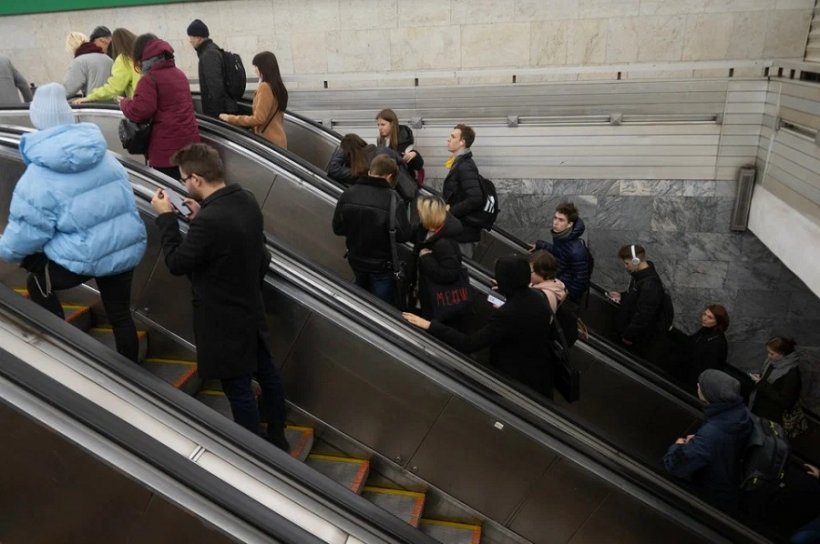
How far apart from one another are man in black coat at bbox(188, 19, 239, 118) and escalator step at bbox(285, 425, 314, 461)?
130 inches

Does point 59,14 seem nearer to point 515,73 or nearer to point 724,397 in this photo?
point 515,73

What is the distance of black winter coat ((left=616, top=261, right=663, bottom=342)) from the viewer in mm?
5523

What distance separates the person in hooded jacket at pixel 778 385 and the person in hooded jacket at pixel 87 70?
669 cm

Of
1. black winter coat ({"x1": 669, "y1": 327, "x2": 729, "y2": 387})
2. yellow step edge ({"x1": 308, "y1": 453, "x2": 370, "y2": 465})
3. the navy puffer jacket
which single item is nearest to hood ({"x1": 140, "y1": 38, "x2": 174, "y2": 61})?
yellow step edge ({"x1": 308, "y1": 453, "x2": 370, "y2": 465})

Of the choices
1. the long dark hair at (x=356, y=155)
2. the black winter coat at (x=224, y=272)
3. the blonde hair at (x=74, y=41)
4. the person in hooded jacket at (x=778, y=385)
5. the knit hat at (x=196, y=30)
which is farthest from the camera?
the blonde hair at (x=74, y=41)

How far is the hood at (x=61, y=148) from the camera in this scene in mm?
2447

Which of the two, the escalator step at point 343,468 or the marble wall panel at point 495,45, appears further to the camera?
the marble wall panel at point 495,45

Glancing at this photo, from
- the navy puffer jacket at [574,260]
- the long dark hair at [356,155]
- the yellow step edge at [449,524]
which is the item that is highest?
the long dark hair at [356,155]

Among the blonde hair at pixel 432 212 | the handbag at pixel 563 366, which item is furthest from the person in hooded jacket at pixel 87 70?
the handbag at pixel 563 366

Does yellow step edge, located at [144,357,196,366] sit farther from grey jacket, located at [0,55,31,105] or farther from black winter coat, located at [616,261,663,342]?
grey jacket, located at [0,55,31,105]

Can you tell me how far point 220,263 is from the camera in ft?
8.60

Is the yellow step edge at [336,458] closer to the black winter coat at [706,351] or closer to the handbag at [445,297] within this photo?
the handbag at [445,297]

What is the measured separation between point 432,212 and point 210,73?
2855 millimetres

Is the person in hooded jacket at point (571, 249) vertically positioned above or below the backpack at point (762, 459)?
above
